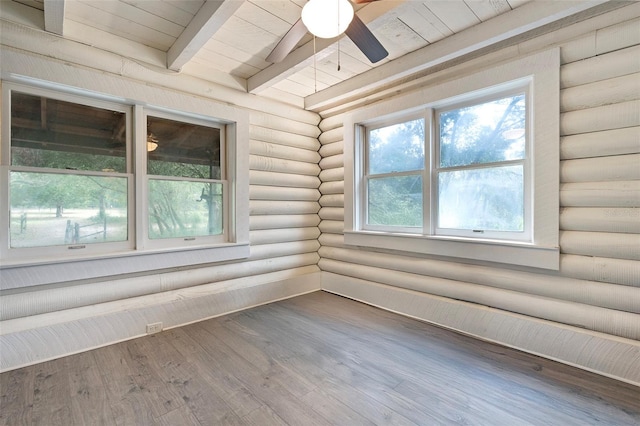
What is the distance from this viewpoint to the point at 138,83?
272 cm

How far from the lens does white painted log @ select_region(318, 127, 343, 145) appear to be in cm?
399

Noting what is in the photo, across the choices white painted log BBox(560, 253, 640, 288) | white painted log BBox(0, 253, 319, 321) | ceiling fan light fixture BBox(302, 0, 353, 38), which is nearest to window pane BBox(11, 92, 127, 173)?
white painted log BBox(0, 253, 319, 321)

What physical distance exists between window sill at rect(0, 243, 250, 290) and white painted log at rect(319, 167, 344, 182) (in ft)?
5.27

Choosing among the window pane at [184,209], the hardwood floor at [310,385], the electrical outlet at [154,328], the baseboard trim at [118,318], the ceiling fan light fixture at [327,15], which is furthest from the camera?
the window pane at [184,209]

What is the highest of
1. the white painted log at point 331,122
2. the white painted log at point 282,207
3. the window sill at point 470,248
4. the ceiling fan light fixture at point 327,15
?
the white painted log at point 331,122

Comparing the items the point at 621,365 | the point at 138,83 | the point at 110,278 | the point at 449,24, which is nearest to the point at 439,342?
the point at 621,365

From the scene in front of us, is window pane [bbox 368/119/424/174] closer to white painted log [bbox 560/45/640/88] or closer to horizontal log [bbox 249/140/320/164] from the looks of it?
horizontal log [bbox 249/140/320/164]

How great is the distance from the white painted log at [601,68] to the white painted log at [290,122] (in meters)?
2.78

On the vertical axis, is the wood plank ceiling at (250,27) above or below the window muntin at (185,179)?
above

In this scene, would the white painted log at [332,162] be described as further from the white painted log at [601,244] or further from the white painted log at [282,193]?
the white painted log at [601,244]

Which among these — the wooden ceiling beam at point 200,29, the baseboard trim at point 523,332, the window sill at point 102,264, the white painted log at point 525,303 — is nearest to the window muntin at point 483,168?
the white painted log at point 525,303

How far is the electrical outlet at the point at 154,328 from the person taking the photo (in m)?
2.78

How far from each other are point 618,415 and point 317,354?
1.91 metres

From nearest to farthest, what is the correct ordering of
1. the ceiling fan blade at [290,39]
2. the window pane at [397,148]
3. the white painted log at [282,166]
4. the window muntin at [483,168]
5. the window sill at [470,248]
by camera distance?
1. the ceiling fan blade at [290,39]
2. the window sill at [470,248]
3. the window muntin at [483,168]
4. the window pane at [397,148]
5. the white painted log at [282,166]
